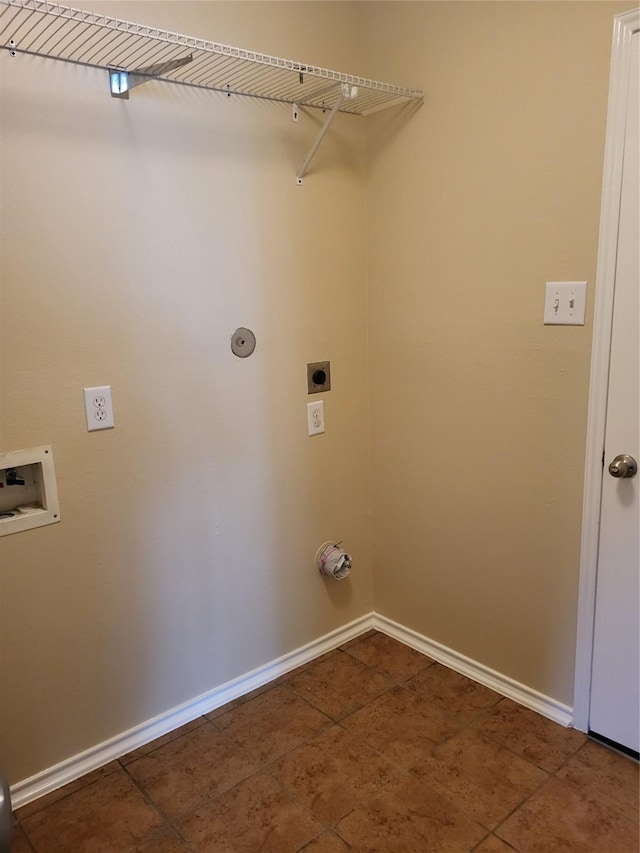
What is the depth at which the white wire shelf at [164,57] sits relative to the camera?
139 cm

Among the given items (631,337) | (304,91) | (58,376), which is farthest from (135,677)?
(304,91)

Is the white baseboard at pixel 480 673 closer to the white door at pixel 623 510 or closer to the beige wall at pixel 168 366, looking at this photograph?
the white door at pixel 623 510

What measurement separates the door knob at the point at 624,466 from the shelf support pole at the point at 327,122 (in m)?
1.25

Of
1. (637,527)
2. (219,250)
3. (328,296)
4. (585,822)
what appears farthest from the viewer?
(328,296)

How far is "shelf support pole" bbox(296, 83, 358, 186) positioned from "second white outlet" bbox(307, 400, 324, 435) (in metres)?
0.74

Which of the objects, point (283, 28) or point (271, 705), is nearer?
point (283, 28)

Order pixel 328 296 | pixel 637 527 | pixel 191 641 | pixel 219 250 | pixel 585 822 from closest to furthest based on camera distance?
pixel 585 822, pixel 637 527, pixel 219 250, pixel 191 641, pixel 328 296

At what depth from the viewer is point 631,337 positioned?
164 cm

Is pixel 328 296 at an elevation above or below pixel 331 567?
above

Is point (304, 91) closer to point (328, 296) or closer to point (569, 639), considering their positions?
point (328, 296)

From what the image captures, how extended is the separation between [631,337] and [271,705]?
5.22 ft

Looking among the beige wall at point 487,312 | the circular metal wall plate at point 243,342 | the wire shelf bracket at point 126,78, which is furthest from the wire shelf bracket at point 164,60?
the circular metal wall plate at point 243,342

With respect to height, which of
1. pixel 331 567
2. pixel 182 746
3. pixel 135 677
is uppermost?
pixel 331 567

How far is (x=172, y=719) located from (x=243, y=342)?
48.3 inches
